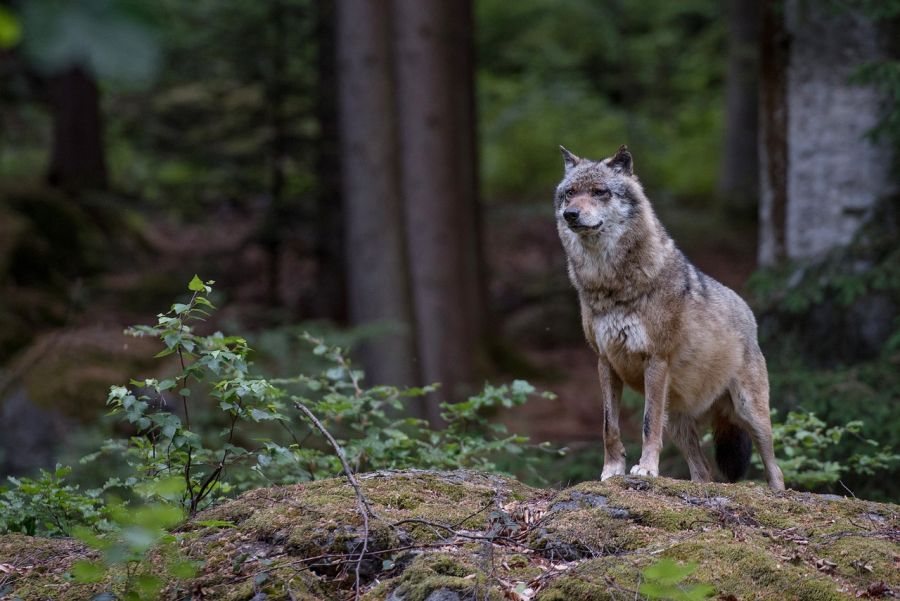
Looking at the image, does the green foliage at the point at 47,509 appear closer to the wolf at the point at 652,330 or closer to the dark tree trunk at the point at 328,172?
the wolf at the point at 652,330

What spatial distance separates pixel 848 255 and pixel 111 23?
813cm

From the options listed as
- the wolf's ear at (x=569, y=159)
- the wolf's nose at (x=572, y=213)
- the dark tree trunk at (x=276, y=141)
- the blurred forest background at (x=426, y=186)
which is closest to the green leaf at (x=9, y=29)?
the blurred forest background at (x=426, y=186)

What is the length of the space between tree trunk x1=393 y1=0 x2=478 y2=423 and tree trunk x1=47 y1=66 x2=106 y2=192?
312 inches

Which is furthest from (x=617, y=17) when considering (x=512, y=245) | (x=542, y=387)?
(x=542, y=387)

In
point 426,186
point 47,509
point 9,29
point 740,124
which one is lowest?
point 47,509

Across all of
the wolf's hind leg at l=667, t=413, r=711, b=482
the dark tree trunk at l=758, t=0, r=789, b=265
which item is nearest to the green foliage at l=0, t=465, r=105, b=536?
the wolf's hind leg at l=667, t=413, r=711, b=482

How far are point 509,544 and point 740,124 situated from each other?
65.3ft

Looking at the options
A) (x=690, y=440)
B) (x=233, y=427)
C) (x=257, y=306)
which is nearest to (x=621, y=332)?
(x=690, y=440)

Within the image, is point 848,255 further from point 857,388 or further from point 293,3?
point 293,3

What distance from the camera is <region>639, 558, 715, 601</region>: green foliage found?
3.08 metres

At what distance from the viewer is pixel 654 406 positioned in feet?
18.6

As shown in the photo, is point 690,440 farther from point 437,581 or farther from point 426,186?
point 426,186

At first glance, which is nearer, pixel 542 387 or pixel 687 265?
pixel 687 265

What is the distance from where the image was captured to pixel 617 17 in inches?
801
